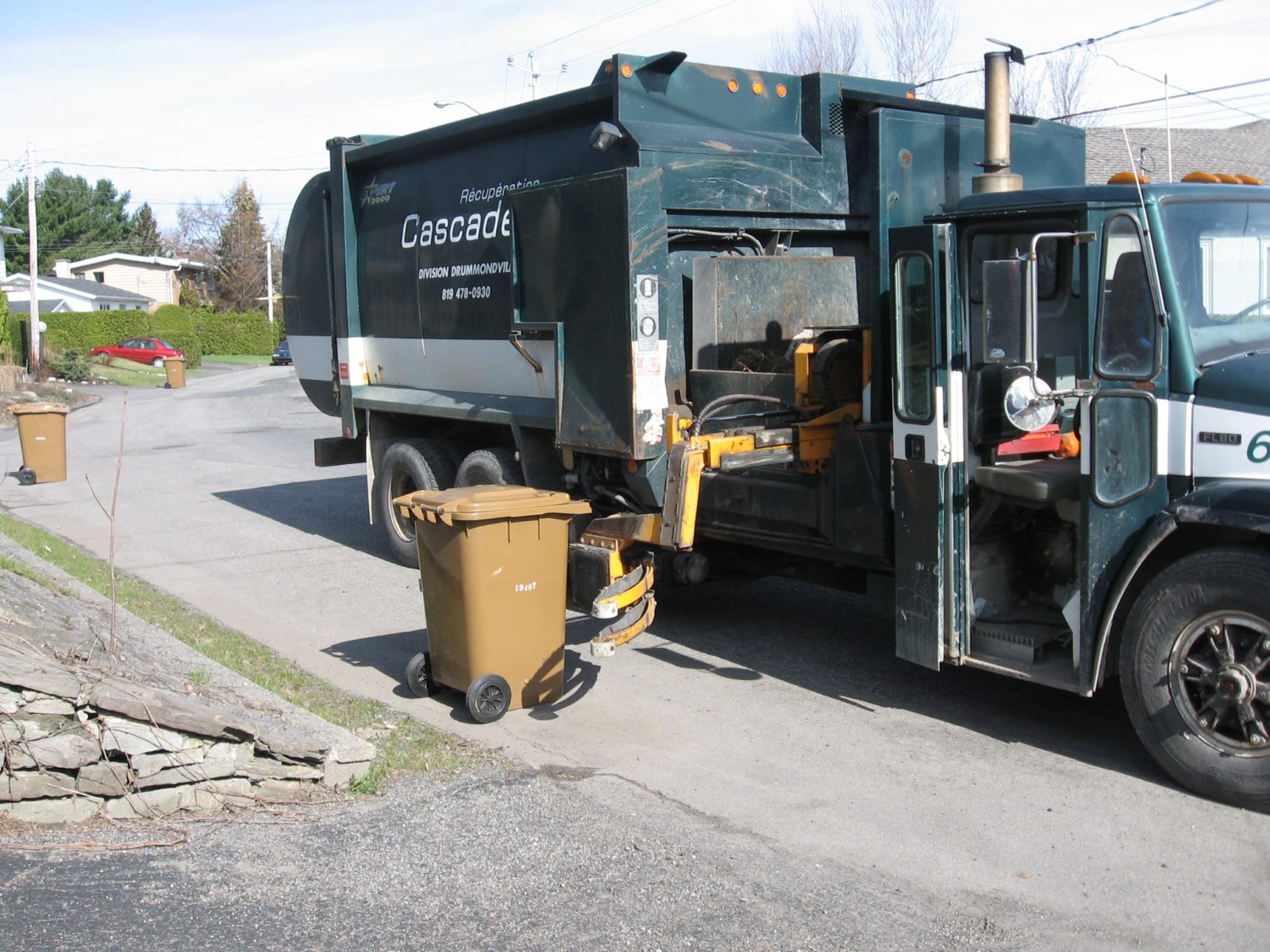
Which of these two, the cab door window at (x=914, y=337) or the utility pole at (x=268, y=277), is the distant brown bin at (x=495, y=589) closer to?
the cab door window at (x=914, y=337)

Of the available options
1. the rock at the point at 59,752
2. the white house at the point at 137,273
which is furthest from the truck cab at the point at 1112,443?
the white house at the point at 137,273

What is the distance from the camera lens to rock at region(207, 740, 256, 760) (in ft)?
16.2

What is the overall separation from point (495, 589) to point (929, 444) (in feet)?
7.22

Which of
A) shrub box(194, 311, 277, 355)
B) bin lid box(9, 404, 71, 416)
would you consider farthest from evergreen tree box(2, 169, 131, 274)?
Result: bin lid box(9, 404, 71, 416)

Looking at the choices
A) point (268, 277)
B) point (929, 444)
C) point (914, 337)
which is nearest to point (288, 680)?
point (929, 444)

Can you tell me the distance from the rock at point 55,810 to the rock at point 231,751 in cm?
43

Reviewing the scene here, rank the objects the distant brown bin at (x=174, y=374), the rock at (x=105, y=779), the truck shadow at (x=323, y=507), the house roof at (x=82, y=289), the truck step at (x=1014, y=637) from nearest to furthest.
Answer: the rock at (x=105, y=779) < the truck step at (x=1014, y=637) < the truck shadow at (x=323, y=507) < the distant brown bin at (x=174, y=374) < the house roof at (x=82, y=289)

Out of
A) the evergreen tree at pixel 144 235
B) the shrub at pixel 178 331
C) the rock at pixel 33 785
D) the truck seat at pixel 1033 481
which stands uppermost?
the evergreen tree at pixel 144 235

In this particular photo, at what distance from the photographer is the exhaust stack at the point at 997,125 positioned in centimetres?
603

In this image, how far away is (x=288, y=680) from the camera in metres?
6.93

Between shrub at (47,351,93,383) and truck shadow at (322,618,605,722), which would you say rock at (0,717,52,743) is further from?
shrub at (47,351,93,383)

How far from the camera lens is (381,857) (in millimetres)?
4516

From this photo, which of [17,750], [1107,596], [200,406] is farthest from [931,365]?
[200,406]

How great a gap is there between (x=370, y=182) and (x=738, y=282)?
4378 millimetres
